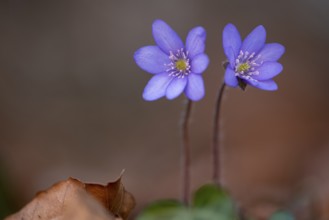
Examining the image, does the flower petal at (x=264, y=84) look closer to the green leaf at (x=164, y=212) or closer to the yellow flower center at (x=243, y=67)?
the yellow flower center at (x=243, y=67)

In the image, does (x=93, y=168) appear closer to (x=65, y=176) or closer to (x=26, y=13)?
(x=65, y=176)

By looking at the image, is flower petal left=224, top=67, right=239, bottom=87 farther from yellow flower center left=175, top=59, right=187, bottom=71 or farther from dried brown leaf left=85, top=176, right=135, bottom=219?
dried brown leaf left=85, top=176, right=135, bottom=219

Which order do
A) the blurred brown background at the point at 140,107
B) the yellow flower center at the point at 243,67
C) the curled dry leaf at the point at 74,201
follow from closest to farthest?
the curled dry leaf at the point at 74,201 → the yellow flower center at the point at 243,67 → the blurred brown background at the point at 140,107

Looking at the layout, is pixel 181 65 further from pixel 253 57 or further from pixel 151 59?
pixel 253 57

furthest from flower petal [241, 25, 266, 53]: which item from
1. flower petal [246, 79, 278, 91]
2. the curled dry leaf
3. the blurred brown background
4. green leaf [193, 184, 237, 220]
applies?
the blurred brown background

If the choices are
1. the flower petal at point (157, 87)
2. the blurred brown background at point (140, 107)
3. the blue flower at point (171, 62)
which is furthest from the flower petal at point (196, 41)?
the blurred brown background at point (140, 107)
